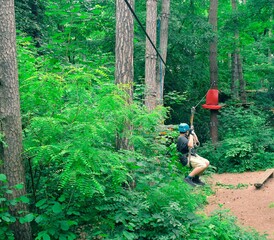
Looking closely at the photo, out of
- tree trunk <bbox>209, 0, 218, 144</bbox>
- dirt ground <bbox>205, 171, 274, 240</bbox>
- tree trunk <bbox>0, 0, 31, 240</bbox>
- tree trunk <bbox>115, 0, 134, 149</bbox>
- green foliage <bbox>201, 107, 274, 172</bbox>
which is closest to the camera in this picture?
tree trunk <bbox>0, 0, 31, 240</bbox>

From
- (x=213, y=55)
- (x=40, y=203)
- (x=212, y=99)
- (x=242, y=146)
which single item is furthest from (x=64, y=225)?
(x=213, y=55)

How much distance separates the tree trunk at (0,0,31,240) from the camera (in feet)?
15.2

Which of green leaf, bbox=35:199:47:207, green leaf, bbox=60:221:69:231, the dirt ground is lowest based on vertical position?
the dirt ground

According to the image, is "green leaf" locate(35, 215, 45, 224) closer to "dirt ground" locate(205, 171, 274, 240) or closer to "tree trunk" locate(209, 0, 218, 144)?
"dirt ground" locate(205, 171, 274, 240)

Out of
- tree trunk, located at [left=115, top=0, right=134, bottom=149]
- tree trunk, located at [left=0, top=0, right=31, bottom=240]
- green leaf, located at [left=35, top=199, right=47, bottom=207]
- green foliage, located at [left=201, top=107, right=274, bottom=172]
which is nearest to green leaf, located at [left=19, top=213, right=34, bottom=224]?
green leaf, located at [left=35, top=199, right=47, bottom=207]

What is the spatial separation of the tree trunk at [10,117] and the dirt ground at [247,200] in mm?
4826

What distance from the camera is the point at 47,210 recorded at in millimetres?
4609

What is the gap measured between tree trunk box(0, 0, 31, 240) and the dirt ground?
190 inches

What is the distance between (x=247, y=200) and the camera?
33.6 feet

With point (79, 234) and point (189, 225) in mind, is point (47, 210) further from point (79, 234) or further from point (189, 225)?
point (189, 225)

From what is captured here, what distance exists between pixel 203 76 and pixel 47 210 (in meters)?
15.0

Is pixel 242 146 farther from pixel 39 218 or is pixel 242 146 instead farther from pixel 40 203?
pixel 39 218

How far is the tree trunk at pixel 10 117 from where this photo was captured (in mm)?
4625

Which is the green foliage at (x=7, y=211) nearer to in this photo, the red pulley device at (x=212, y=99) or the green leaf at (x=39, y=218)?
the green leaf at (x=39, y=218)
